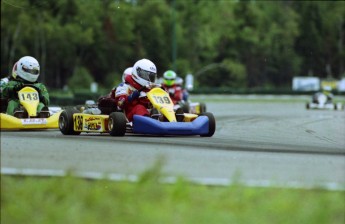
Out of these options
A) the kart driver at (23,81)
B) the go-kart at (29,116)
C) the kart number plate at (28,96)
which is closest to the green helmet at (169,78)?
the kart driver at (23,81)

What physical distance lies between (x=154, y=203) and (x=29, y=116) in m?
7.83

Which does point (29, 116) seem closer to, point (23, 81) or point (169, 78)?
point (23, 81)

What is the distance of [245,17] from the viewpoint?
74.2 m

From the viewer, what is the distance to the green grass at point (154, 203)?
4.46 meters

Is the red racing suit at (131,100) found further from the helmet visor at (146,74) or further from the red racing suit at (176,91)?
the red racing suit at (176,91)

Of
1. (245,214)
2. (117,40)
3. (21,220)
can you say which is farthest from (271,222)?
(117,40)

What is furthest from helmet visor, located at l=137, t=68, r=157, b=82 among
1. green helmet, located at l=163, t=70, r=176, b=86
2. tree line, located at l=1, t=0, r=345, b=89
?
tree line, located at l=1, t=0, r=345, b=89

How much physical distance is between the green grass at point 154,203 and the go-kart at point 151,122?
4878mm

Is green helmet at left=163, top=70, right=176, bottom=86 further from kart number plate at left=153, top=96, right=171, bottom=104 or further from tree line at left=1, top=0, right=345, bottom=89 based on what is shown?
tree line at left=1, top=0, right=345, bottom=89

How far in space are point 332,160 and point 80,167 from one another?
2.32m

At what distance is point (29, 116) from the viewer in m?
12.2

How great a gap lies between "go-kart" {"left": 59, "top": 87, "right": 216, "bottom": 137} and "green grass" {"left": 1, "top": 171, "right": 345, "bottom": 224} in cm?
488

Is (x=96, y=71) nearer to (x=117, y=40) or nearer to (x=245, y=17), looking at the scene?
(x=117, y=40)

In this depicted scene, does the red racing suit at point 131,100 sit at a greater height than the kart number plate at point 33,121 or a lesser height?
greater
